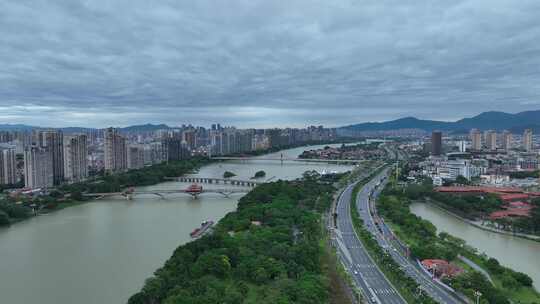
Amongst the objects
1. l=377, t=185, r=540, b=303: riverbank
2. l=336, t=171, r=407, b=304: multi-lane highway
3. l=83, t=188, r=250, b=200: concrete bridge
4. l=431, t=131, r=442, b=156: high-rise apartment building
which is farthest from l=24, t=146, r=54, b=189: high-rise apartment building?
l=431, t=131, r=442, b=156: high-rise apartment building

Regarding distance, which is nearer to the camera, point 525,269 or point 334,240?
point 525,269

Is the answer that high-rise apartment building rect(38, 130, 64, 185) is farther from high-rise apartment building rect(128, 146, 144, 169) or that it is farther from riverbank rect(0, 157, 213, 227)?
high-rise apartment building rect(128, 146, 144, 169)

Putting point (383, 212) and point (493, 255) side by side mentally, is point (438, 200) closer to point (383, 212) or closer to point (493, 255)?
point (383, 212)

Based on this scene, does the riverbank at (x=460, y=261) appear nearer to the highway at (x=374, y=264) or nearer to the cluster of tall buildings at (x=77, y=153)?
the highway at (x=374, y=264)

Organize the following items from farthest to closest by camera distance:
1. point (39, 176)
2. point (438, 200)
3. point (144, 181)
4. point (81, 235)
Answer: point (144, 181)
point (39, 176)
point (438, 200)
point (81, 235)

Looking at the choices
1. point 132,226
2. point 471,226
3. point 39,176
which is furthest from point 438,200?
point 39,176

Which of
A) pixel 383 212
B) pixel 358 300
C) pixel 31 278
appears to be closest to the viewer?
pixel 358 300
